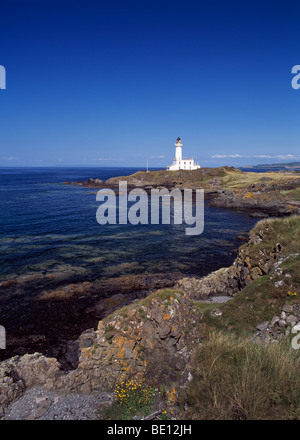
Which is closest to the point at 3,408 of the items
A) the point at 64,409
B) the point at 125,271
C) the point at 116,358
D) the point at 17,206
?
the point at 64,409

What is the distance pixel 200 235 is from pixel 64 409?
105 feet

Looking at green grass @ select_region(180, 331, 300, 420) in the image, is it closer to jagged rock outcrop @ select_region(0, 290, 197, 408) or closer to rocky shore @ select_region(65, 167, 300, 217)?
jagged rock outcrop @ select_region(0, 290, 197, 408)

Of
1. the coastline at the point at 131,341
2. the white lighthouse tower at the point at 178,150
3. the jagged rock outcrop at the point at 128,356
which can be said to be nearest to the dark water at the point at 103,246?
the coastline at the point at 131,341

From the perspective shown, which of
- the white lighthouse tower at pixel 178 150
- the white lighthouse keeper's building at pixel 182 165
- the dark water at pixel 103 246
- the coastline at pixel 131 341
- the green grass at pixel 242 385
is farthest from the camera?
the white lighthouse tower at pixel 178 150

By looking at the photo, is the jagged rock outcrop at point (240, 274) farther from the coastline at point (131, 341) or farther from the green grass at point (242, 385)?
the green grass at point (242, 385)

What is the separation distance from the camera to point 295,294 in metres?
10.8

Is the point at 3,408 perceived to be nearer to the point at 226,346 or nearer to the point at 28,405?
the point at 28,405

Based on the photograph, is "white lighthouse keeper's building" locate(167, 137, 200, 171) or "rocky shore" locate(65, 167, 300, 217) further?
"white lighthouse keeper's building" locate(167, 137, 200, 171)

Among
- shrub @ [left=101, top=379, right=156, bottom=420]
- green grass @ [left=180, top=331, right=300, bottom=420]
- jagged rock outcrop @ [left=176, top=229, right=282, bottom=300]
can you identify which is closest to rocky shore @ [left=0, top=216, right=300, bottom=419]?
shrub @ [left=101, top=379, right=156, bottom=420]

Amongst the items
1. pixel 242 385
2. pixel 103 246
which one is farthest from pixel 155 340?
pixel 103 246

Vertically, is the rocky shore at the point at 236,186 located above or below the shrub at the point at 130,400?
above

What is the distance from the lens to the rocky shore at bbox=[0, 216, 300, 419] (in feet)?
29.0

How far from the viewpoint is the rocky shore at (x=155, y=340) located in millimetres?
8828

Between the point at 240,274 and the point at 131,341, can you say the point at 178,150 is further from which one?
the point at 131,341
